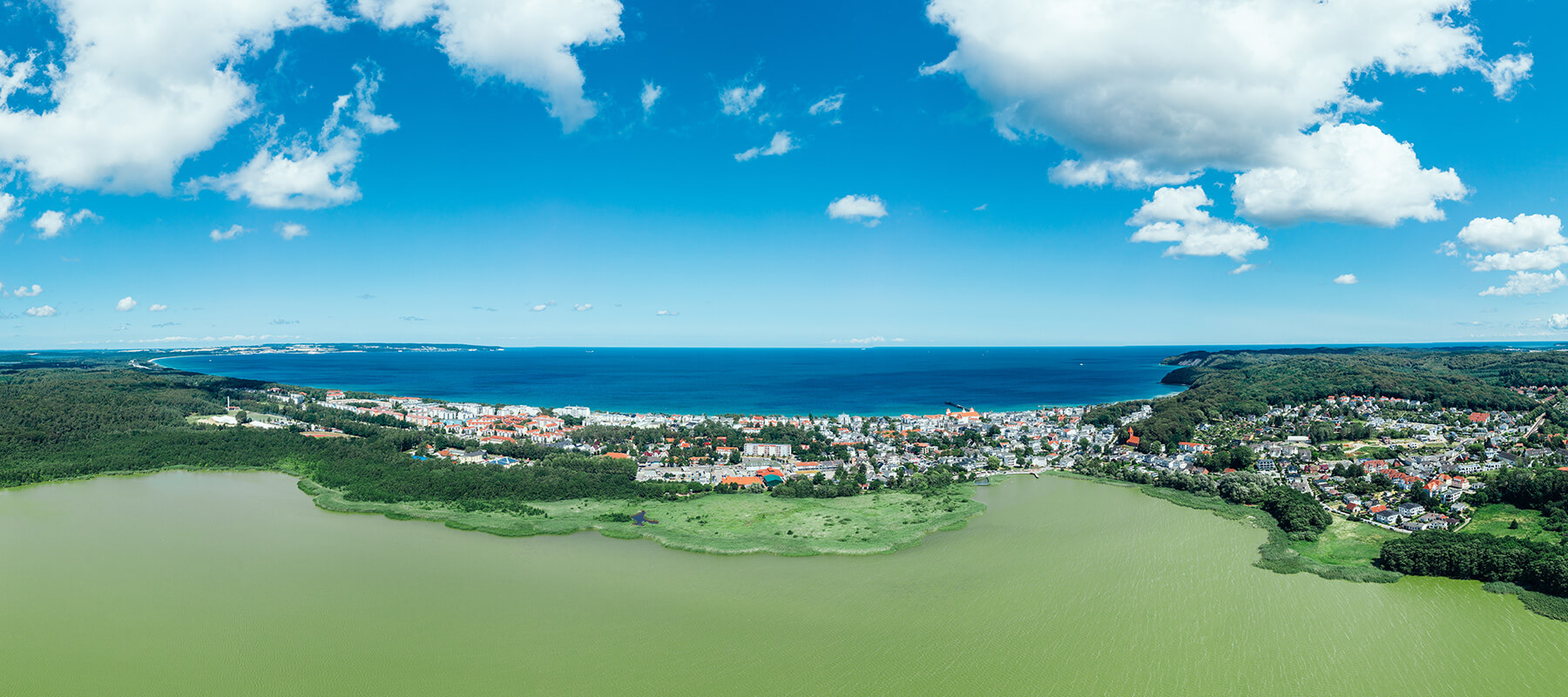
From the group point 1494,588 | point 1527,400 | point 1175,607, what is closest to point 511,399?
point 1175,607

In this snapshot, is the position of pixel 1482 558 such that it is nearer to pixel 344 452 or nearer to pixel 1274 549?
pixel 1274 549

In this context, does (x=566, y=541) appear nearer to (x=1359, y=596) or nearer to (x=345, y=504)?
(x=345, y=504)

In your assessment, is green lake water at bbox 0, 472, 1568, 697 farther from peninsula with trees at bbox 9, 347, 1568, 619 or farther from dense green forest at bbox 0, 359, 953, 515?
dense green forest at bbox 0, 359, 953, 515

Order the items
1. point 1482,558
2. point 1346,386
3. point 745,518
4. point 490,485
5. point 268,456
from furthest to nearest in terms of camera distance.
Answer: point 1346,386 < point 268,456 < point 490,485 < point 745,518 < point 1482,558

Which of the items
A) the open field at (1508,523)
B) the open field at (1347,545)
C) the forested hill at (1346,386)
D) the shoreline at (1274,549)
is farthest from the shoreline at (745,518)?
the forested hill at (1346,386)

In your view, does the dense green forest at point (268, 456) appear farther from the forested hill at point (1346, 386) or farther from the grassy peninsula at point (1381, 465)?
the forested hill at point (1346, 386)

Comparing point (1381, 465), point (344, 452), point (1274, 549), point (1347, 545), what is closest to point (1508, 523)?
point (1347, 545)

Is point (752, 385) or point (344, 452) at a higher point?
point (752, 385)
